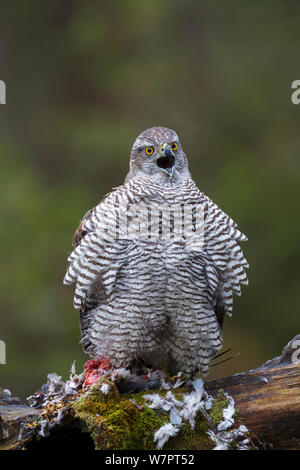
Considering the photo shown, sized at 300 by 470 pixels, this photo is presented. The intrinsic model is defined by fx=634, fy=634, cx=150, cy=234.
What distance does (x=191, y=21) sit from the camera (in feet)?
25.9

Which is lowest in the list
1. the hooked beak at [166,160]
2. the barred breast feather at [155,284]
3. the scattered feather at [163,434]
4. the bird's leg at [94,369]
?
the scattered feather at [163,434]

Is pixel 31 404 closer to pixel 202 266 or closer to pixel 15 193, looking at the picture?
pixel 202 266

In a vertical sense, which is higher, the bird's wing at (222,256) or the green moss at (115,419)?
the bird's wing at (222,256)

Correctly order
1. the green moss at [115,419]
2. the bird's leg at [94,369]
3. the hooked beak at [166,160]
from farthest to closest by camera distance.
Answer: the hooked beak at [166,160], the bird's leg at [94,369], the green moss at [115,419]

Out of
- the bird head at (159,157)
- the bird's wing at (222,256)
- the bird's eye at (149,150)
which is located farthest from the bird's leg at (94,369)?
the bird's eye at (149,150)

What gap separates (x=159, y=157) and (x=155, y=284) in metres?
0.89

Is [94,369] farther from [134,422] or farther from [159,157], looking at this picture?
[159,157]

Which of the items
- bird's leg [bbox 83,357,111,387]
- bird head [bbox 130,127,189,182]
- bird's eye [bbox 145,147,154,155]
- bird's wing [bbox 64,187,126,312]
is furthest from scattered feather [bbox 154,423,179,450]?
bird's eye [bbox 145,147,154,155]

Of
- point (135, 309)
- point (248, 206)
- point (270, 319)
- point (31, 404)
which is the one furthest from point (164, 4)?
point (31, 404)

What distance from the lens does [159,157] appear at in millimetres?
4215

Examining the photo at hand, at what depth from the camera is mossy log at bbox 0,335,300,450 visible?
3280mm

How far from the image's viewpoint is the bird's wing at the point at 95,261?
3.92 m

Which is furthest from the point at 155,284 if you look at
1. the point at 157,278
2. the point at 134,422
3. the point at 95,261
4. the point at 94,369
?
the point at 134,422

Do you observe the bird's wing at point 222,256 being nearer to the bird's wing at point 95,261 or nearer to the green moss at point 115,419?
the bird's wing at point 95,261
